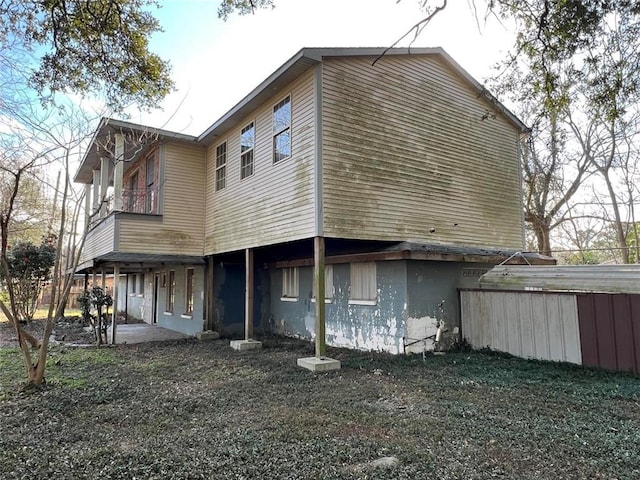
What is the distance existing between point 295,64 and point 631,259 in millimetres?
23113

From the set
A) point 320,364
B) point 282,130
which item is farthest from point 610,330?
point 282,130

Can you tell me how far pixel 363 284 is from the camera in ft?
32.4

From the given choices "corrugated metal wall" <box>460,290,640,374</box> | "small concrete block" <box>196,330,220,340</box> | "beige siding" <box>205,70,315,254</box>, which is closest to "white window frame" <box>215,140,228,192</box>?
"beige siding" <box>205,70,315,254</box>

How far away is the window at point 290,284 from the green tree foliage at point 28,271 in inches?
422

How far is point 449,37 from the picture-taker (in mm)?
6215

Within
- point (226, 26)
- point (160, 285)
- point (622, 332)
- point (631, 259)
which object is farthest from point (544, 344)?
point (631, 259)

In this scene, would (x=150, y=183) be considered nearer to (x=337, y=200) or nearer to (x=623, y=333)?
(x=337, y=200)

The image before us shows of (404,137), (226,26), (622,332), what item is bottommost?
(622,332)

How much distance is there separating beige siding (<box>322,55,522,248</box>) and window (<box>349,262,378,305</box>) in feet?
3.95

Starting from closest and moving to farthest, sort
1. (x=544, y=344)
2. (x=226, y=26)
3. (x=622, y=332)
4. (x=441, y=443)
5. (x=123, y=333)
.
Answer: (x=441, y=443) < (x=226, y=26) < (x=622, y=332) < (x=544, y=344) < (x=123, y=333)

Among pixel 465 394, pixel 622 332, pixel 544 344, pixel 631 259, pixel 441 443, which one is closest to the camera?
pixel 441 443

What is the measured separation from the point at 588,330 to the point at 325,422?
530cm

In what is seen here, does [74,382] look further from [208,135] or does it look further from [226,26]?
[208,135]

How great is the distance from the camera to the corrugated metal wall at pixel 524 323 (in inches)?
303
